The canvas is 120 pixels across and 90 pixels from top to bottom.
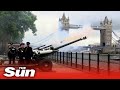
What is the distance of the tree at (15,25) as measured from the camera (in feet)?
32.9

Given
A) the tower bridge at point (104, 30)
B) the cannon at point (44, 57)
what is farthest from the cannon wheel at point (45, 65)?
the tower bridge at point (104, 30)

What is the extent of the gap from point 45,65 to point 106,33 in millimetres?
1344

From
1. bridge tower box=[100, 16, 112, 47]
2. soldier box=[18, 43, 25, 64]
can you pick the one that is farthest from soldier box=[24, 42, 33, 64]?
bridge tower box=[100, 16, 112, 47]

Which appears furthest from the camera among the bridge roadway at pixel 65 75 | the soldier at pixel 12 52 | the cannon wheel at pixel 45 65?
the soldier at pixel 12 52

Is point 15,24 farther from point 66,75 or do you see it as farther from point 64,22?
point 66,75

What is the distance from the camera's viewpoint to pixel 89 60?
35.4 feet

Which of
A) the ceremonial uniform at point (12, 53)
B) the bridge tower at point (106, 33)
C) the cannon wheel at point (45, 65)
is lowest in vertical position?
the cannon wheel at point (45, 65)

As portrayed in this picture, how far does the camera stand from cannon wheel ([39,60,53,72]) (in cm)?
Answer: 1004

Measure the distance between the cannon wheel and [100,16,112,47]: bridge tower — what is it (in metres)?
1.12

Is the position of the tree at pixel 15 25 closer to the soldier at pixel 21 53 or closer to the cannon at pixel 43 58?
the soldier at pixel 21 53

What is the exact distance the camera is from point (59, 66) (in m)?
10.3

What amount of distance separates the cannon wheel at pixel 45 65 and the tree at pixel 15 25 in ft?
2.02
